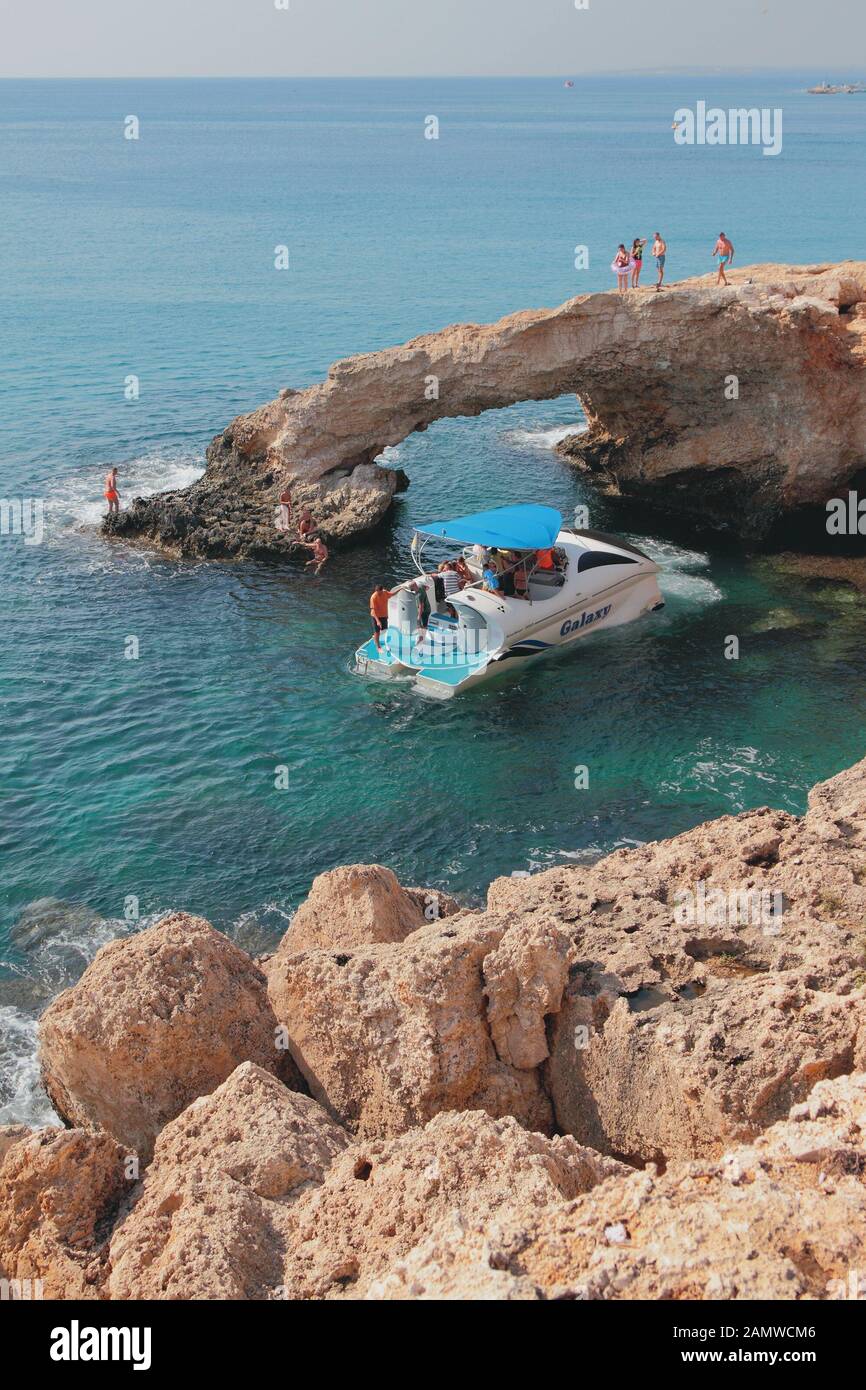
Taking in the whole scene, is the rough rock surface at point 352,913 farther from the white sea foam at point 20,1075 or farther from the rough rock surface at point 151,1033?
the white sea foam at point 20,1075

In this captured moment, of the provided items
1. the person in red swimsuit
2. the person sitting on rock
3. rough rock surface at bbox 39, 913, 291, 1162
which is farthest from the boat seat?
rough rock surface at bbox 39, 913, 291, 1162

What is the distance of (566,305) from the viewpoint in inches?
1216

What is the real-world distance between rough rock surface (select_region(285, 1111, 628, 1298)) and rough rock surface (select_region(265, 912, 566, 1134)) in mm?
1908

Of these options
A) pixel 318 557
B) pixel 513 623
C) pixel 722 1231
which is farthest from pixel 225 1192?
pixel 318 557

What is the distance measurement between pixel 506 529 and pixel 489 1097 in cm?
1772

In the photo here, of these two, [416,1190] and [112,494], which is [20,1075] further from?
[112,494]

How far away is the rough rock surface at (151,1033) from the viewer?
12.7m

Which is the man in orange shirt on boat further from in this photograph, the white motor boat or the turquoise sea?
the turquoise sea

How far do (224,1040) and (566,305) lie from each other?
76.0 feet

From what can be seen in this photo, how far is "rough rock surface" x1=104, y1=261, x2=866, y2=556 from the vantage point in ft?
102

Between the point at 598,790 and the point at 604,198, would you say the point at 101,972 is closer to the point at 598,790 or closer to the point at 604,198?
the point at 598,790

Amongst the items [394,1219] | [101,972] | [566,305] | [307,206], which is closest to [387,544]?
[566,305]

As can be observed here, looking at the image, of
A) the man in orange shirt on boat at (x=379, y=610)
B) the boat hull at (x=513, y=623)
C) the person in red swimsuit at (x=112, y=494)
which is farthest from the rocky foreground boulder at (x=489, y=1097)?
the person in red swimsuit at (x=112, y=494)

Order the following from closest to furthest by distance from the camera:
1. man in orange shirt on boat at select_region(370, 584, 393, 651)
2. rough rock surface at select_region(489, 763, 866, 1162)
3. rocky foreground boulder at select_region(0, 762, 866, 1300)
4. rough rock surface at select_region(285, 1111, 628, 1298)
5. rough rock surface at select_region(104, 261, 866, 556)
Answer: rocky foreground boulder at select_region(0, 762, 866, 1300) < rough rock surface at select_region(285, 1111, 628, 1298) < rough rock surface at select_region(489, 763, 866, 1162) < man in orange shirt on boat at select_region(370, 584, 393, 651) < rough rock surface at select_region(104, 261, 866, 556)
